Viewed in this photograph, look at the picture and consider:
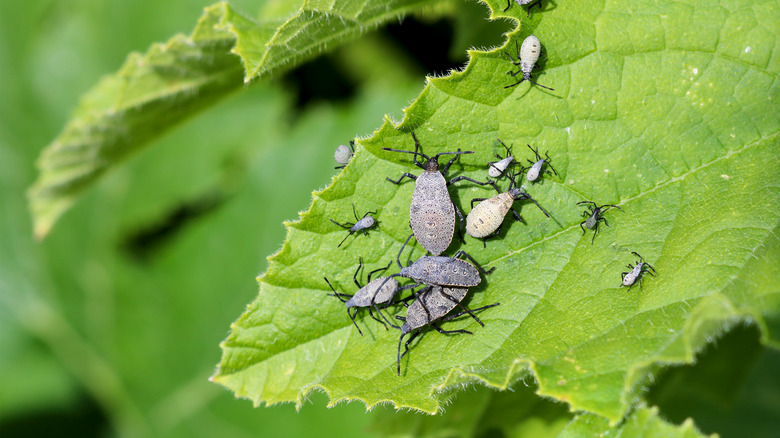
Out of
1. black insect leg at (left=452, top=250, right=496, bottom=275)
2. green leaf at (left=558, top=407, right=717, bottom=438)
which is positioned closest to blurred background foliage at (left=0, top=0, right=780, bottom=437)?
black insect leg at (left=452, top=250, right=496, bottom=275)

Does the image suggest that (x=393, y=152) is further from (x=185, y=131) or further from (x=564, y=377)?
(x=185, y=131)

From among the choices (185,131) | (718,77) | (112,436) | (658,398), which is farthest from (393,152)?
(112,436)

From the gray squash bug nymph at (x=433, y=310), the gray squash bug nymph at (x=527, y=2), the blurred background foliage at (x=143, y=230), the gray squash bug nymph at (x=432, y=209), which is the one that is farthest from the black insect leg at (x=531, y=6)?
the blurred background foliage at (x=143, y=230)

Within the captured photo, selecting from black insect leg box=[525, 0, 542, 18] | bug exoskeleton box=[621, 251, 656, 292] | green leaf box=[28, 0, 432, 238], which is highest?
green leaf box=[28, 0, 432, 238]

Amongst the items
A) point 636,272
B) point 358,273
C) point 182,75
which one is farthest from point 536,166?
point 182,75

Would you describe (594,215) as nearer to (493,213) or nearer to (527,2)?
(493,213)

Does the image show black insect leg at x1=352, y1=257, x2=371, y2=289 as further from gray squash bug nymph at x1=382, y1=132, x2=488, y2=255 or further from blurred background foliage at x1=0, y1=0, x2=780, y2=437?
blurred background foliage at x1=0, y1=0, x2=780, y2=437

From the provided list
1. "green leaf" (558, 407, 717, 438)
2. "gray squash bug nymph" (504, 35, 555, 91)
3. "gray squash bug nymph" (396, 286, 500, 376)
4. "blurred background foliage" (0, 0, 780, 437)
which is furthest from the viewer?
"blurred background foliage" (0, 0, 780, 437)
